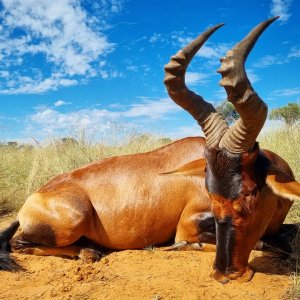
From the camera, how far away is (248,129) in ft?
13.3

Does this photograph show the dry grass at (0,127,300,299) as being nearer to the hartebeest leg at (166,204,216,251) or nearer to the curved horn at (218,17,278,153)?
the hartebeest leg at (166,204,216,251)

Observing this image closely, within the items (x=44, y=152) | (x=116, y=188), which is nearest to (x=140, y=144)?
(x=44, y=152)

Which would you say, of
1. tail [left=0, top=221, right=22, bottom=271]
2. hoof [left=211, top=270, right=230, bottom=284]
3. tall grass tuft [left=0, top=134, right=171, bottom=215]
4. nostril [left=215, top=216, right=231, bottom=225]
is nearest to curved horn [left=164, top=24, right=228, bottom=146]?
nostril [left=215, top=216, right=231, bottom=225]

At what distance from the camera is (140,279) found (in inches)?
196

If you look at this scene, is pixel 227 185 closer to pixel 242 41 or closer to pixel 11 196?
pixel 242 41

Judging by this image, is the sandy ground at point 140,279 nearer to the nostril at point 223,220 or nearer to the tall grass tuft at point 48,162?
the nostril at point 223,220

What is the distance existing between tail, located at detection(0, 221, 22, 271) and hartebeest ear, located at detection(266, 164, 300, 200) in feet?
11.9

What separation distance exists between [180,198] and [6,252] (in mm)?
2717

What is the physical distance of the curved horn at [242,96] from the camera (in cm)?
366

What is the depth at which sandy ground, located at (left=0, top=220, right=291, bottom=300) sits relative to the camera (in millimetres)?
4387

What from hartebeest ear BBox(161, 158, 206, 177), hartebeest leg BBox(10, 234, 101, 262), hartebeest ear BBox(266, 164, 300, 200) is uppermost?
hartebeest ear BBox(161, 158, 206, 177)

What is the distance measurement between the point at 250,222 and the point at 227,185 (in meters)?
0.47

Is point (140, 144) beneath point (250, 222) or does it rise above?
above

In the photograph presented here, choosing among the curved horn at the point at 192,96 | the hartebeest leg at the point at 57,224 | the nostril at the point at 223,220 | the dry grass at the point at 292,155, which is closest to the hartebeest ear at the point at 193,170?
the curved horn at the point at 192,96
